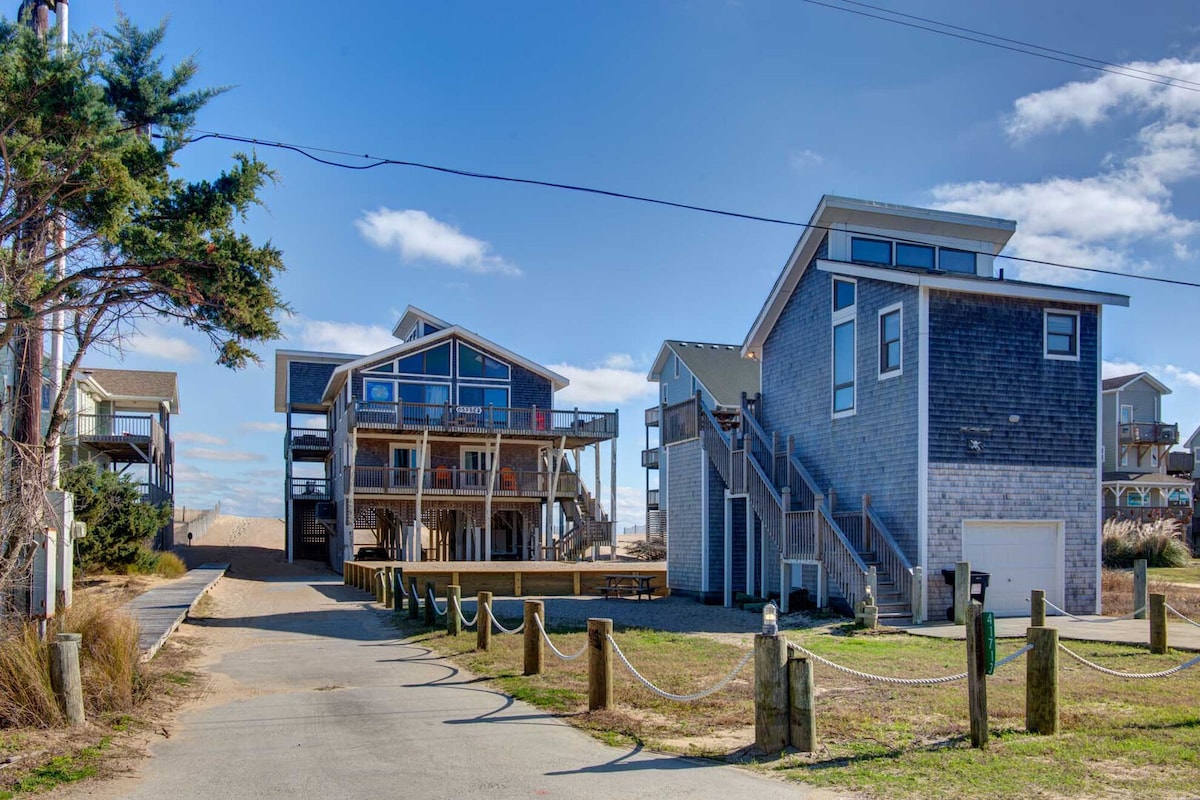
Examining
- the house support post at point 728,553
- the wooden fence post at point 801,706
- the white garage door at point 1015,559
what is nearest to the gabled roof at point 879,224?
the house support post at point 728,553

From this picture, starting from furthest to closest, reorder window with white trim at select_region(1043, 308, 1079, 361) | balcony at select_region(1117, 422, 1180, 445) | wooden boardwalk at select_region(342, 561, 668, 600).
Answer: balcony at select_region(1117, 422, 1180, 445)
wooden boardwalk at select_region(342, 561, 668, 600)
window with white trim at select_region(1043, 308, 1079, 361)

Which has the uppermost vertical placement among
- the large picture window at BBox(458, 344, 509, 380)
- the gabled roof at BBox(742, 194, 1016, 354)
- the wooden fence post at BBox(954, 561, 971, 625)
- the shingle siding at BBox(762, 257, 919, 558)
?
the gabled roof at BBox(742, 194, 1016, 354)

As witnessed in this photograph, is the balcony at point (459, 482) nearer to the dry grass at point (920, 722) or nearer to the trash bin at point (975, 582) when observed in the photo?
the trash bin at point (975, 582)

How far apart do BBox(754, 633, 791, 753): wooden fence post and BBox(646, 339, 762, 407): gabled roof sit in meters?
34.5

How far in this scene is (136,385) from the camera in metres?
46.9

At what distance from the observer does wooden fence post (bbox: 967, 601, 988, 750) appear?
8.29m

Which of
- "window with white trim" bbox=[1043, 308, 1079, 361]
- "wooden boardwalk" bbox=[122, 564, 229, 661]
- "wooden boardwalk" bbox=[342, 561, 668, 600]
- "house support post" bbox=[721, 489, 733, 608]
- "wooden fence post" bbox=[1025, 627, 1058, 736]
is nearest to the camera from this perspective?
"wooden fence post" bbox=[1025, 627, 1058, 736]

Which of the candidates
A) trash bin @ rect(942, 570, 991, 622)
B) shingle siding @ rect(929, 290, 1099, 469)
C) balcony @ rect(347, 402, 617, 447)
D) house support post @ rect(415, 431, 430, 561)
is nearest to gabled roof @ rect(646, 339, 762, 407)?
balcony @ rect(347, 402, 617, 447)

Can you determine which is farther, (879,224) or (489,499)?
(489,499)

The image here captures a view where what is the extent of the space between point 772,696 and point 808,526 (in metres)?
12.8

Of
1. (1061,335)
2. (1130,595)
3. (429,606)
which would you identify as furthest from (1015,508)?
(429,606)

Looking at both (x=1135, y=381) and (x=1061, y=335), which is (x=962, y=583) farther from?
(x=1135, y=381)

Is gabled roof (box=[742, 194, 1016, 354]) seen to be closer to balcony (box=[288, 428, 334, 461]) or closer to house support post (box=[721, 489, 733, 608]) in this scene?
house support post (box=[721, 489, 733, 608])

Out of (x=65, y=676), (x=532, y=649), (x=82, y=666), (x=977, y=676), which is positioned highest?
(x=977, y=676)
